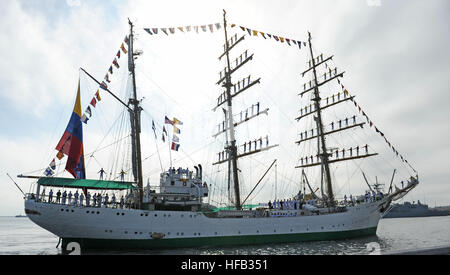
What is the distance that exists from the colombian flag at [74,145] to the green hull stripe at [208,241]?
5.57m

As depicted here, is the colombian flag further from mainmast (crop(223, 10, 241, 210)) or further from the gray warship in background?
the gray warship in background

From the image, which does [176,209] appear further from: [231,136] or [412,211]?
[412,211]

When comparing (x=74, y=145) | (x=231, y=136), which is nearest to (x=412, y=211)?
(x=231, y=136)

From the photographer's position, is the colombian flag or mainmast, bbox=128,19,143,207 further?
mainmast, bbox=128,19,143,207

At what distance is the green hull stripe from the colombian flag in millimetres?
5568

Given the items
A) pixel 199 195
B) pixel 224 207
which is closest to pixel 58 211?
pixel 199 195

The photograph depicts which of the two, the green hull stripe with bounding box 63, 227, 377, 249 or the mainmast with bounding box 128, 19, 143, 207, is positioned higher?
the mainmast with bounding box 128, 19, 143, 207

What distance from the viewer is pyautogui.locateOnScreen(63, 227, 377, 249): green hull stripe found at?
65.6 ft

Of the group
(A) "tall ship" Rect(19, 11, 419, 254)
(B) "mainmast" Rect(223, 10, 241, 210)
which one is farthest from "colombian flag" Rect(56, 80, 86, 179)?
(B) "mainmast" Rect(223, 10, 241, 210)

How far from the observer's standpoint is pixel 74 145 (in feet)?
71.9

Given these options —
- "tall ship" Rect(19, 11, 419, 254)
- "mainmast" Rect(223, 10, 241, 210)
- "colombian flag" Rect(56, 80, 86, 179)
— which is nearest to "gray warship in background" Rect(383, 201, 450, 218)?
"tall ship" Rect(19, 11, 419, 254)

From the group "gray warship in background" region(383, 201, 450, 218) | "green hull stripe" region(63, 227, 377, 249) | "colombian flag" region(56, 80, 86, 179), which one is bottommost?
"gray warship in background" region(383, 201, 450, 218)
